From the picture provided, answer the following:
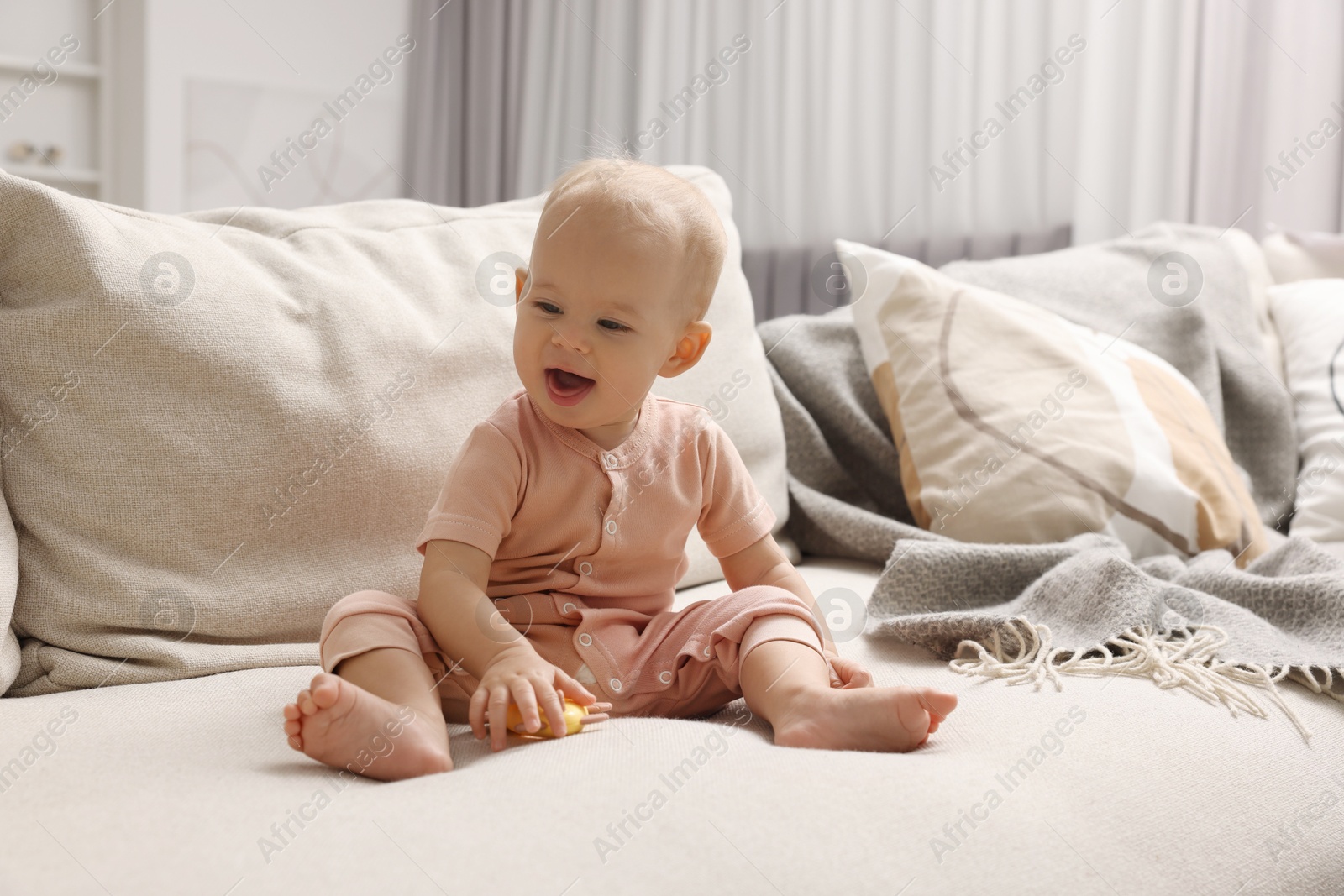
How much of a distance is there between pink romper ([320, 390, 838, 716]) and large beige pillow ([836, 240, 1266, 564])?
44 centimetres

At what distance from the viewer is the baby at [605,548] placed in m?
0.76

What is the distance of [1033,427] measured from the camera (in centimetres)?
131

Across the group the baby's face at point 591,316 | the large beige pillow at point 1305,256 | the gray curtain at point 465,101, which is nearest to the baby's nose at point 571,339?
the baby's face at point 591,316

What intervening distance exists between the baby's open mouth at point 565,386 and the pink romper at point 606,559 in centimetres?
5

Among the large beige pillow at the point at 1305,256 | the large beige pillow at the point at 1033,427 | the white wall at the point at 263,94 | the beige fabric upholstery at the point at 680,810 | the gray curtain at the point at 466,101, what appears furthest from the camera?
the gray curtain at the point at 466,101

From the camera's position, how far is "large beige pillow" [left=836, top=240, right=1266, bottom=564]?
127 centimetres

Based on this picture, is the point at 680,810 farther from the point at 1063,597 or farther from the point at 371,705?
the point at 1063,597

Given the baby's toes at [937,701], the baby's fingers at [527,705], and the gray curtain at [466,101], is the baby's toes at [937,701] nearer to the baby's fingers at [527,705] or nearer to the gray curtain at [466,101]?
the baby's fingers at [527,705]

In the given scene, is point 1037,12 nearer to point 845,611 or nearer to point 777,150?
point 777,150

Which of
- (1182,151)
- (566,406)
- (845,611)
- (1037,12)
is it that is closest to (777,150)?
(1037,12)

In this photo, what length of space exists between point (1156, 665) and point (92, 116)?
3416 mm

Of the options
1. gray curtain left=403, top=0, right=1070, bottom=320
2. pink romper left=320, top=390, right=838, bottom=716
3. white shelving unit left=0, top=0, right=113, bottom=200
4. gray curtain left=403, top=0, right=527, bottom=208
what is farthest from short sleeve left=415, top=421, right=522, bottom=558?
white shelving unit left=0, top=0, right=113, bottom=200

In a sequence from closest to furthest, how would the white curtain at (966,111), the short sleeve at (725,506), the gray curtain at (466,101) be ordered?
the short sleeve at (725,506)
the white curtain at (966,111)
the gray curtain at (466,101)

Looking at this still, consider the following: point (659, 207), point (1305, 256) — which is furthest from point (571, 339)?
point (1305, 256)
